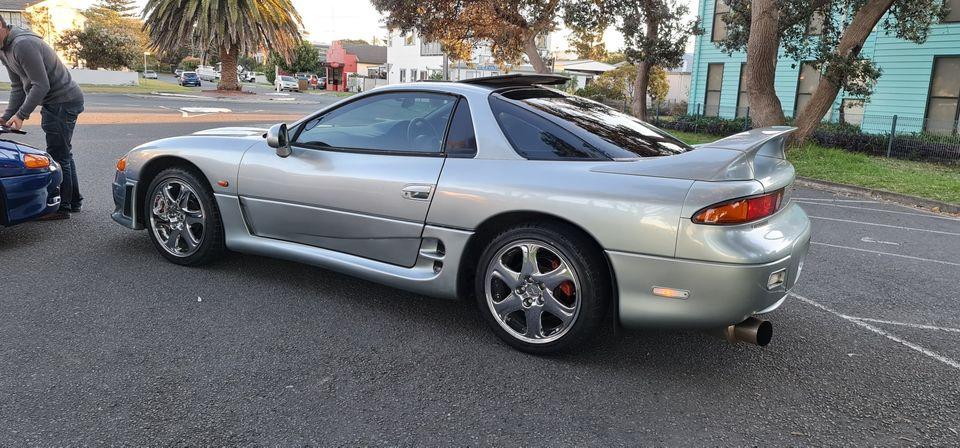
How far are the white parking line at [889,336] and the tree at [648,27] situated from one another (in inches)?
652

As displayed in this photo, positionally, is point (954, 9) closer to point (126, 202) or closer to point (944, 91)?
point (944, 91)

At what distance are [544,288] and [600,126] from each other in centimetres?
104

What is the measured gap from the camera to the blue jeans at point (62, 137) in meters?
6.02

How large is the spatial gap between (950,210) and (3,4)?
6959 cm

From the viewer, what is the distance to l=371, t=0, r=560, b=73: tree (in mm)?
21922

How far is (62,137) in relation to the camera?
6.05m

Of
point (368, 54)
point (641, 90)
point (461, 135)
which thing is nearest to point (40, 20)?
point (368, 54)

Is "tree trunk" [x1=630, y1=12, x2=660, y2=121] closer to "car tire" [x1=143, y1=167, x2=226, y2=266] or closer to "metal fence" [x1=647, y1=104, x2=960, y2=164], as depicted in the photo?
"metal fence" [x1=647, y1=104, x2=960, y2=164]

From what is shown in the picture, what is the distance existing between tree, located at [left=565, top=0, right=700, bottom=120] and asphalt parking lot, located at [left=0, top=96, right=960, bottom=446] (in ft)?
53.2

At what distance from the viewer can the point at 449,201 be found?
3543 millimetres

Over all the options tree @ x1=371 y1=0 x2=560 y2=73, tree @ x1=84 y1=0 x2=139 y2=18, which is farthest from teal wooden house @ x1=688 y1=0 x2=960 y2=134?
tree @ x1=84 y1=0 x2=139 y2=18

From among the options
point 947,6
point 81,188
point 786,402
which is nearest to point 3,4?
point 81,188

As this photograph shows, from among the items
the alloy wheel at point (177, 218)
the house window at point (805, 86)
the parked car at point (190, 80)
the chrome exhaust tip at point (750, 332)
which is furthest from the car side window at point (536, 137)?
the parked car at point (190, 80)

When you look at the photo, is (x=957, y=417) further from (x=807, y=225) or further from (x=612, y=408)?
(x=612, y=408)
